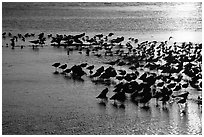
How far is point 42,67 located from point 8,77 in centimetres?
146

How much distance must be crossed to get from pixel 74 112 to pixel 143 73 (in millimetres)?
3524

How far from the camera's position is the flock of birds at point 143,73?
392 inches

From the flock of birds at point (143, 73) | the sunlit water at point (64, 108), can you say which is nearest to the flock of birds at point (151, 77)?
the flock of birds at point (143, 73)

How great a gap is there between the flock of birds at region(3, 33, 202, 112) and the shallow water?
0.69ft

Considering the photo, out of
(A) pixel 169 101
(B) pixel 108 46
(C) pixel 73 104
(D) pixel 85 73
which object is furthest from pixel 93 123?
(B) pixel 108 46

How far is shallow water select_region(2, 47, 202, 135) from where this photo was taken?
336 inches

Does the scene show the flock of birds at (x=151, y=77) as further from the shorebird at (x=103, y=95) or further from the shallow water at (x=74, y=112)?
the shallow water at (x=74, y=112)

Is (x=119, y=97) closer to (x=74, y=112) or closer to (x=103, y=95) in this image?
(x=103, y=95)

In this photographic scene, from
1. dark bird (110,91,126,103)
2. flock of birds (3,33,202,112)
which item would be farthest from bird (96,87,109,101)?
dark bird (110,91,126,103)

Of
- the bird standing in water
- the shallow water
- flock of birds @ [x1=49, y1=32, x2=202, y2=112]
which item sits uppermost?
flock of birds @ [x1=49, y1=32, x2=202, y2=112]

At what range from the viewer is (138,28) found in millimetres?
25141

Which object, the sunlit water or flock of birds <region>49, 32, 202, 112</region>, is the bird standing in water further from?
the sunlit water

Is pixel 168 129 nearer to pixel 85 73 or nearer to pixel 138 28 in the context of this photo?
pixel 85 73

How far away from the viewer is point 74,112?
941 centimetres
